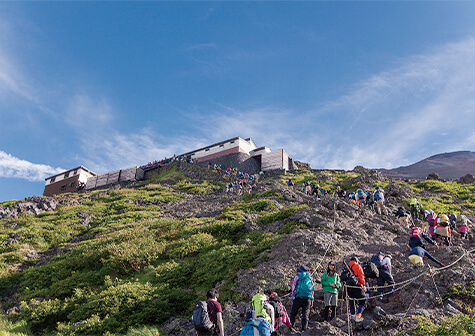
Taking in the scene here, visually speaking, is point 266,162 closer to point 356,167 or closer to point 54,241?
point 356,167

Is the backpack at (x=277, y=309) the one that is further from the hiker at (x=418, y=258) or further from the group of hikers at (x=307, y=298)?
the hiker at (x=418, y=258)

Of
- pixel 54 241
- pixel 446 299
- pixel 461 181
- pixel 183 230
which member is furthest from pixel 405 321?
pixel 461 181

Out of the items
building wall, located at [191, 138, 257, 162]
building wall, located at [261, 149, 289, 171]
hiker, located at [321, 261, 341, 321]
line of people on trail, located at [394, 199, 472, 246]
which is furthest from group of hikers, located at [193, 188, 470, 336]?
building wall, located at [191, 138, 257, 162]

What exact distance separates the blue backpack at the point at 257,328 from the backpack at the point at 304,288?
183cm

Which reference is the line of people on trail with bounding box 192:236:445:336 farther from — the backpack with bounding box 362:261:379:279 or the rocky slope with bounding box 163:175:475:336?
the rocky slope with bounding box 163:175:475:336

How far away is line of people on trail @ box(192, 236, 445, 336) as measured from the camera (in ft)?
22.9

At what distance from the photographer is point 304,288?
301 inches

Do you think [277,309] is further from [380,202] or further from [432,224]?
[380,202]

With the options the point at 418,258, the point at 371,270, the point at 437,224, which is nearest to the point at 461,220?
the point at 437,224

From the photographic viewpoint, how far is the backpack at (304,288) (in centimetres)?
761

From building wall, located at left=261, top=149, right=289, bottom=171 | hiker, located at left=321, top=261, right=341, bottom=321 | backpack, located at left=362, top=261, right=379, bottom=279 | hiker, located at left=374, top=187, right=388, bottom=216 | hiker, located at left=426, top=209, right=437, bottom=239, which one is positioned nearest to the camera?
hiker, located at left=321, top=261, right=341, bottom=321

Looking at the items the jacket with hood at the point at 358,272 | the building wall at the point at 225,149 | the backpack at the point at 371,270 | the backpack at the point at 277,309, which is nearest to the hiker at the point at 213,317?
the backpack at the point at 277,309

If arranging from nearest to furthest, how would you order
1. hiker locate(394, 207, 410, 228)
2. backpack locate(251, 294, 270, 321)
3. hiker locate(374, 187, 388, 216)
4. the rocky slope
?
backpack locate(251, 294, 270, 321) < the rocky slope < hiker locate(394, 207, 410, 228) < hiker locate(374, 187, 388, 216)

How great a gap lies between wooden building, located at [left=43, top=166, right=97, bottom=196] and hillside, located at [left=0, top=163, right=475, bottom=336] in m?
37.3
